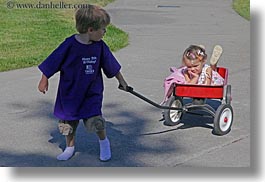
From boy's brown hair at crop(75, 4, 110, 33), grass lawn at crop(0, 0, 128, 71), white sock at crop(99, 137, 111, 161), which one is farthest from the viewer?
grass lawn at crop(0, 0, 128, 71)

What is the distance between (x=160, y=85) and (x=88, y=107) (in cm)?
292

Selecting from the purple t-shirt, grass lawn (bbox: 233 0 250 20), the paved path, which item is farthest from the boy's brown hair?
grass lawn (bbox: 233 0 250 20)

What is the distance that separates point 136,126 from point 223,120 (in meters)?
0.78

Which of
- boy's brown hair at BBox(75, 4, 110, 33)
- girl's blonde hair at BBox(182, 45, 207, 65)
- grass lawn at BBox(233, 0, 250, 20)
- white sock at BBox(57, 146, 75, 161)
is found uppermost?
grass lawn at BBox(233, 0, 250, 20)

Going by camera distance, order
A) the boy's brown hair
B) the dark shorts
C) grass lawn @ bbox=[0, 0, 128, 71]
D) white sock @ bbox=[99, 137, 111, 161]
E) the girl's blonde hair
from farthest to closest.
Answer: grass lawn @ bbox=[0, 0, 128, 71], the girl's blonde hair, white sock @ bbox=[99, 137, 111, 161], the dark shorts, the boy's brown hair

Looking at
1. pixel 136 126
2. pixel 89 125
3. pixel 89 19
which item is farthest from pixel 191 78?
pixel 89 19

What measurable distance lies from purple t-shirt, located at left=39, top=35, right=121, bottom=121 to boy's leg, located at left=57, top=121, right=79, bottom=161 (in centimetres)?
9

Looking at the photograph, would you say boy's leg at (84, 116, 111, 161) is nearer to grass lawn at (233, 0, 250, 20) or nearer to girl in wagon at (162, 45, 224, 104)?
girl in wagon at (162, 45, 224, 104)

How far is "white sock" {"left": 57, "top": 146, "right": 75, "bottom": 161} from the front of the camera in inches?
205

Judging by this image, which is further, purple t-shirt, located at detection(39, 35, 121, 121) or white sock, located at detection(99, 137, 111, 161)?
white sock, located at detection(99, 137, 111, 161)

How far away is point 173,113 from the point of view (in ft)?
19.9

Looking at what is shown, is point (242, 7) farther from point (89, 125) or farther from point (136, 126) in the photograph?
point (89, 125)

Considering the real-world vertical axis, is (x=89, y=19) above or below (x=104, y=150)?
above

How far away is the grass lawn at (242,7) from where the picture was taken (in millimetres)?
15433
